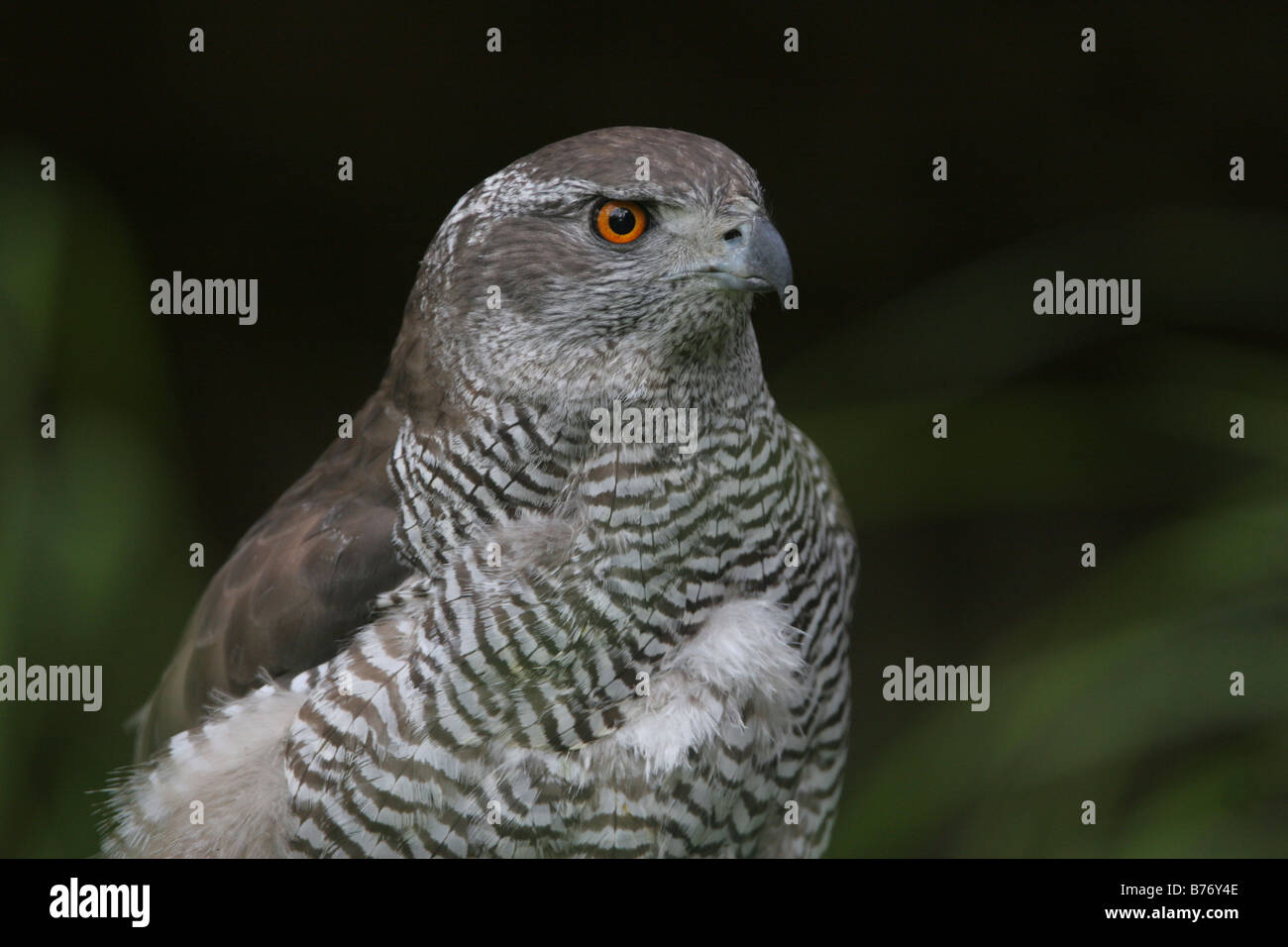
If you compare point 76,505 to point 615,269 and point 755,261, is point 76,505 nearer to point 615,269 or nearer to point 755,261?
point 615,269

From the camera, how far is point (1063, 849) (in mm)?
3010

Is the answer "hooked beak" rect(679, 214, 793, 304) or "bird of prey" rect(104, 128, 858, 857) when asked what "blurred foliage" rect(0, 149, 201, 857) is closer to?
"bird of prey" rect(104, 128, 858, 857)

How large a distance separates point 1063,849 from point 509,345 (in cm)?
158

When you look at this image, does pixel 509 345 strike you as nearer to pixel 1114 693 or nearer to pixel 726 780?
pixel 726 780

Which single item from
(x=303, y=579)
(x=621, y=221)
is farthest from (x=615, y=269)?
(x=303, y=579)

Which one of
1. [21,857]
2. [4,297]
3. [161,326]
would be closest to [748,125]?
[161,326]

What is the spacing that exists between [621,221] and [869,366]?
1.69 metres

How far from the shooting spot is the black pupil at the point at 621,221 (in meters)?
2.65

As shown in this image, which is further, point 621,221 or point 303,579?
point 303,579

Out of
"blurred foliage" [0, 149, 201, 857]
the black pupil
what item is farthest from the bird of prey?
"blurred foliage" [0, 149, 201, 857]

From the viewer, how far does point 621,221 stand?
2652 millimetres

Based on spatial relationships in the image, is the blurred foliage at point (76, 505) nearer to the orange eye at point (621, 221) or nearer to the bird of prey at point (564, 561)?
the bird of prey at point (564, 561)

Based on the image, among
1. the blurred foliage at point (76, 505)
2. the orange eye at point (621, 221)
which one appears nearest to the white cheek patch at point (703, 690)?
the orange eye at point (621, 221)

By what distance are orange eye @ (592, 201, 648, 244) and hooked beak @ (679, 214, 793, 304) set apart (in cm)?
14
